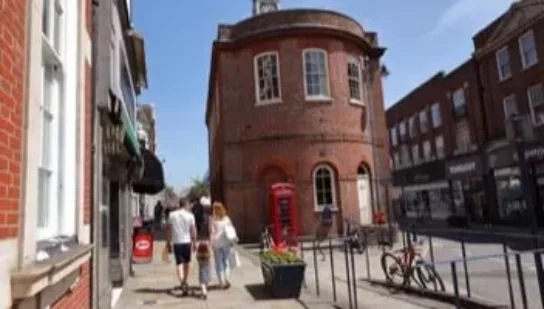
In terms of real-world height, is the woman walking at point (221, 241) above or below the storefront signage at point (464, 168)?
below

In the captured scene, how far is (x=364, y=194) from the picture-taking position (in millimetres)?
21562

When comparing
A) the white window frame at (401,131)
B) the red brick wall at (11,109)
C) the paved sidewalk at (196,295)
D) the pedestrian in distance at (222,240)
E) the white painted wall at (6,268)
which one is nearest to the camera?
the white painted wall at (6,268)

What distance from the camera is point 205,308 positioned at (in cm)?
821

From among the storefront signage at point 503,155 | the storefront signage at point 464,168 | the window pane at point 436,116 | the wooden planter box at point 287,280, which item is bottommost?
the wooden planter box at point 287,280

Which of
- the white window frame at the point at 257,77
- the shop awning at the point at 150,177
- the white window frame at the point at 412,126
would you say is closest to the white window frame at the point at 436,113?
the white window frame at the point at 412,126

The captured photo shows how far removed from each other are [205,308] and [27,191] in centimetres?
592

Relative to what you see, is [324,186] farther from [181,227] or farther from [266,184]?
[181,227]

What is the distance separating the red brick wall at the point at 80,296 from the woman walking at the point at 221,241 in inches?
168

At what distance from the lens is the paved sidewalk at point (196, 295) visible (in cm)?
844

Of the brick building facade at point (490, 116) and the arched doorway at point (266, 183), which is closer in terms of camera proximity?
the arched doorway at point (266, 183)

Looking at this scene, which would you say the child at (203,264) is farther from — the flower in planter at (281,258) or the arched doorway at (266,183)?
the arched doorway at (266,183)

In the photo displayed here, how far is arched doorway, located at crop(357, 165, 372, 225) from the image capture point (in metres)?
21.3

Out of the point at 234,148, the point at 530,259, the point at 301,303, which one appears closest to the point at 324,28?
the point at 234,148

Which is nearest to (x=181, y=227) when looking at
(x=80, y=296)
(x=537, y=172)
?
(x=80, y=296)
